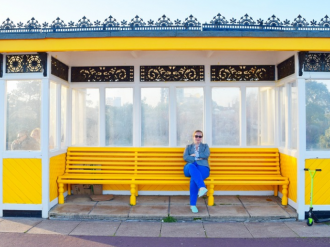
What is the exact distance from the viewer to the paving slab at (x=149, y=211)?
5586 millimetres

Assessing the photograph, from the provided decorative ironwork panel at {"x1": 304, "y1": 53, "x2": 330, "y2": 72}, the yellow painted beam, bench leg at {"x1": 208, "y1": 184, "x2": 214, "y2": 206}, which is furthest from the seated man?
decorative ironwork panel at {"x1": 304, "y1": 53, "x2": 330, "y2": 72}

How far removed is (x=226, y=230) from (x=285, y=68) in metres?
3.31

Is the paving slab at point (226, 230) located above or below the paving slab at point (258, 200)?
below

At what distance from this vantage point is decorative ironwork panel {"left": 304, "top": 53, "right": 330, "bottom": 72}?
570cm

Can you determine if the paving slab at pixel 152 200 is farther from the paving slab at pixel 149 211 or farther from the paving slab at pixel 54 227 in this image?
the paving slab at pixel 54 227

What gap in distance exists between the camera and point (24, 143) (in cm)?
588

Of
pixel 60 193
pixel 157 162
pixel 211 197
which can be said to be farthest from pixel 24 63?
pixel 211 197

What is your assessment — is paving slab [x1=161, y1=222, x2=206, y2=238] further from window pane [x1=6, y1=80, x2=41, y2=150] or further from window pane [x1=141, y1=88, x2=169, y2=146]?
window pane [x1=6, y1=80, x2=41, y2=150]

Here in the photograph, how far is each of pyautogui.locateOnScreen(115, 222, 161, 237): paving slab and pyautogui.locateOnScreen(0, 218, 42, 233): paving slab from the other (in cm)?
150

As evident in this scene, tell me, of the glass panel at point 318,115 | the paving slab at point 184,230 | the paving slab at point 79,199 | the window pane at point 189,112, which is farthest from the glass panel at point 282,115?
the paving slab at point 79,199

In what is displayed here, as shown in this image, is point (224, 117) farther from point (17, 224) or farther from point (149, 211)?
point (17, 224)

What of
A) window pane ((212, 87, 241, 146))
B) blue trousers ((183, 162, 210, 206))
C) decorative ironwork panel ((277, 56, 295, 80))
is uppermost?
decorative ironwork panel ((277, 56, 295, 80))

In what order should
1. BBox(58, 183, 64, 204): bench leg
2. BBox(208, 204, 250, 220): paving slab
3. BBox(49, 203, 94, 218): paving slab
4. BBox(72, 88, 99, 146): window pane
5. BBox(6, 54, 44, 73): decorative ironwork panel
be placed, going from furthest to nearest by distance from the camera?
BBox(72, 88, 99, 146): window pane → BBox(58, 183, 64, 204): bench leg → BBox(6, 54, 44, 73): decorative ironwork panel → BBox(49, 203, 94, 218): paving slab → BBox(208, 204, 250, 220): paving slab

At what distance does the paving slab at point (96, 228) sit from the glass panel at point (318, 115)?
3687 millimetres
